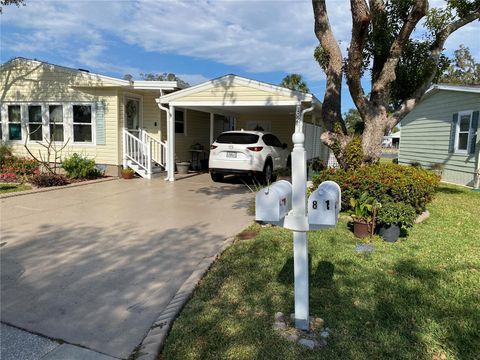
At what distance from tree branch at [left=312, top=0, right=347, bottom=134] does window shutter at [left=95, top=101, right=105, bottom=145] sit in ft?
26.4

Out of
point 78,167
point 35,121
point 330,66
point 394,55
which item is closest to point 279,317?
point 330,66

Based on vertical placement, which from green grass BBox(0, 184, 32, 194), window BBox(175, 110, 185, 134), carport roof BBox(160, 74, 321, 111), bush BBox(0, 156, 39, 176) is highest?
carport roof BBox(160, 74, 321, 111)

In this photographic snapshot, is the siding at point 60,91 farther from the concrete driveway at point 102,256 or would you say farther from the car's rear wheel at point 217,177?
the concrete driveway at point 102,256

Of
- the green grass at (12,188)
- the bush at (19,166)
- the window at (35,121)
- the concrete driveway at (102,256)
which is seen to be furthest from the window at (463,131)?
the window at (35,121)

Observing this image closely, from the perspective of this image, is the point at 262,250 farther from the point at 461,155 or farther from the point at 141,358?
the point at 461,155

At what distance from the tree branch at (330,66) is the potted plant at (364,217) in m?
2.37

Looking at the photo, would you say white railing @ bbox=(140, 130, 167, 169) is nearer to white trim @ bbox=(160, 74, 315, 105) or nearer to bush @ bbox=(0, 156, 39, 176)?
white trim @ bbox=(160, 74, 315, 105)

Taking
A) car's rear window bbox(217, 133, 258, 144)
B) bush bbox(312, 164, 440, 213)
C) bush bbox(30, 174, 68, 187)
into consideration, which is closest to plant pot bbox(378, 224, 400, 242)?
bush bbox(312, 164, 440, 213)

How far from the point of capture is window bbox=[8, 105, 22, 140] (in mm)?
13164

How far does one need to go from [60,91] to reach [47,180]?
4189mm

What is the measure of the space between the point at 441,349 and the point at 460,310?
712 millimetres

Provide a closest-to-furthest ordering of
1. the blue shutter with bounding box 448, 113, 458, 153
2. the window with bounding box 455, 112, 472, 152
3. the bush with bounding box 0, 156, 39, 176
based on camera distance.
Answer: the bush with bounding box 0, 156, 39, 176 → the window with bounding box 455, 112, 472, 152 → the blue shutter with bounding box 448, 113, 458, 153

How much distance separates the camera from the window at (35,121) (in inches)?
508

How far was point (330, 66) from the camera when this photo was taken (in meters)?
7.24
